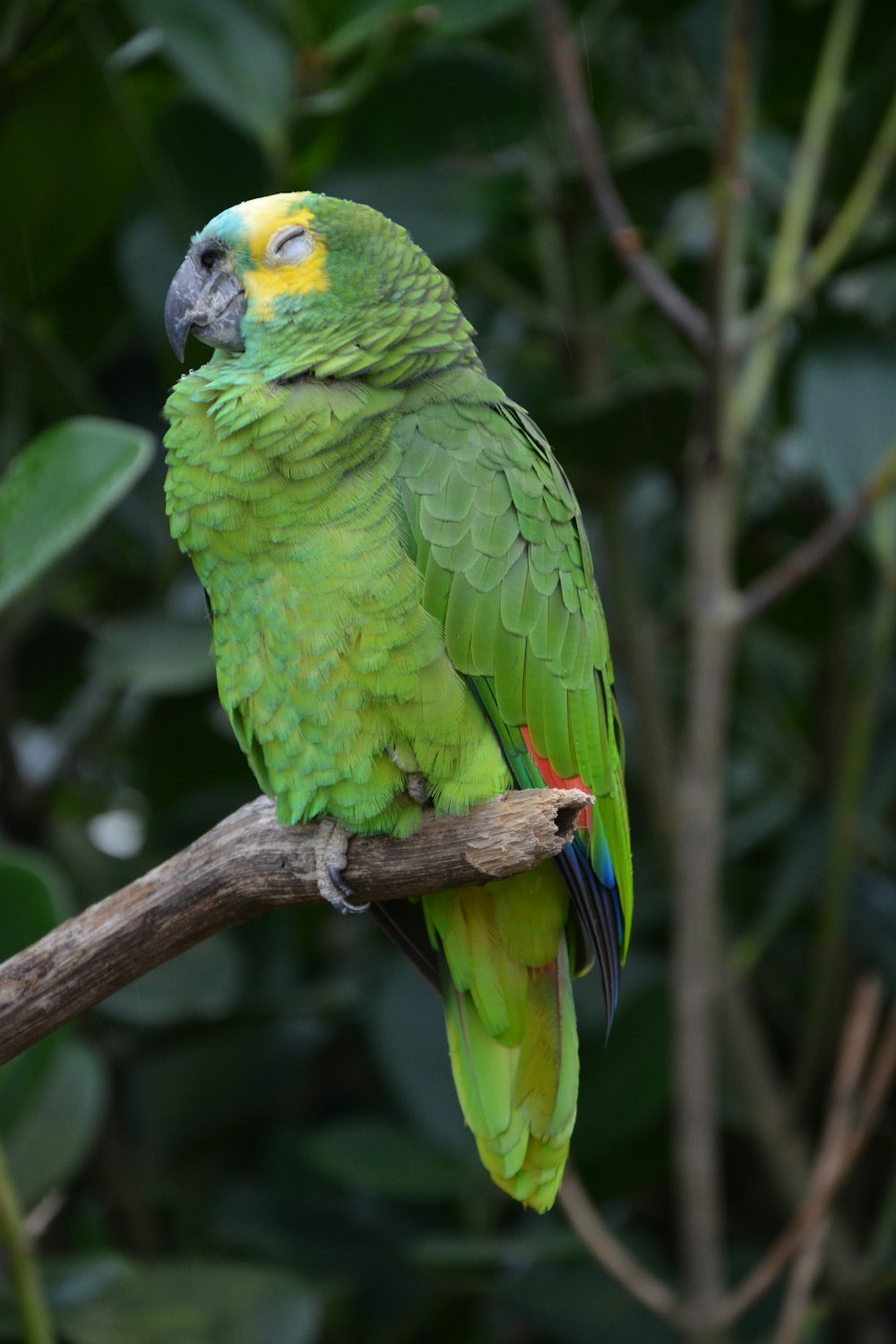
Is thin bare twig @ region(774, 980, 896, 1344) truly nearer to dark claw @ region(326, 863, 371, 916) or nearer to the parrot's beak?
dark claw @ region(326, 863, 371, 916)

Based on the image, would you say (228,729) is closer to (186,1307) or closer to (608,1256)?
(186,1307)

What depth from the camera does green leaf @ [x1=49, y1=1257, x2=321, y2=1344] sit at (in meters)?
1.34

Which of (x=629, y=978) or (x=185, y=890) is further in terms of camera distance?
(x=629, y=978)

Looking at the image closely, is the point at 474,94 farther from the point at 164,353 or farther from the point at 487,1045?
the point at 487,1045

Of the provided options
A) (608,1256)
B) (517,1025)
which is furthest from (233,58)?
(608,1256)

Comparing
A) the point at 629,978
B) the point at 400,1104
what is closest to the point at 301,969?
the point at 400,1104

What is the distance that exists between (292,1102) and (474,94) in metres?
1.48

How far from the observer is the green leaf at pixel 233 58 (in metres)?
1.33

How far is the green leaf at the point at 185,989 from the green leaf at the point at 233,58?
924mm

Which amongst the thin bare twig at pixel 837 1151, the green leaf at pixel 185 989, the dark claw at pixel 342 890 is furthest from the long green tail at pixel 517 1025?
the green leaf at pixel 185 989

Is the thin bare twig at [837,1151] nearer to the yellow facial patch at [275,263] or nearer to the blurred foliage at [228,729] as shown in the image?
the blurred foliage at [228,729]

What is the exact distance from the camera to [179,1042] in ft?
5.78

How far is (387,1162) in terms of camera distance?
1538mm

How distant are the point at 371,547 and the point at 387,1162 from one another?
89cm
